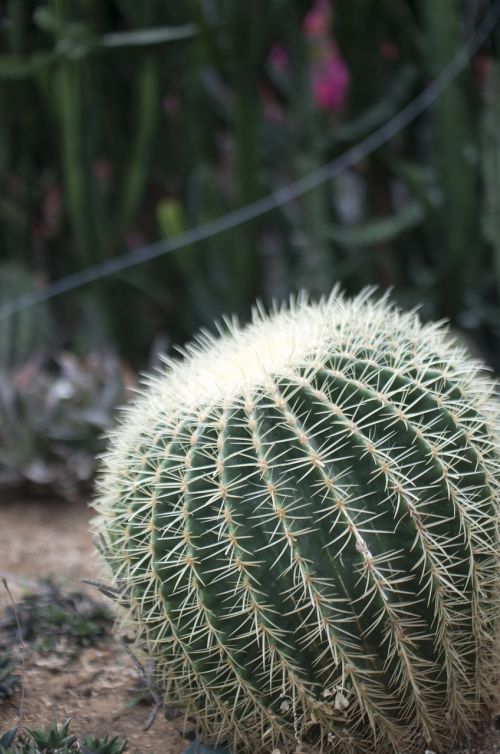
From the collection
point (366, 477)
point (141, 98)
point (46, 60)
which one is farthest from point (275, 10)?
point (366, 477)

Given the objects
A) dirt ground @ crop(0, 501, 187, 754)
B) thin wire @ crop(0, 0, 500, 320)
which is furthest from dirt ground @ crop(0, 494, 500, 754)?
thin wire @ crop(0, 0, 500, 320)

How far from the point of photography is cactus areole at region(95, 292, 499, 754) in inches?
65.8

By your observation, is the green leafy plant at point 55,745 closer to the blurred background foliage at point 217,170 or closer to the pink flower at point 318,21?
the blurred background foliage at point 217,170

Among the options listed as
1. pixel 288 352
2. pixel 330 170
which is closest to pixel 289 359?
pixel 288 352

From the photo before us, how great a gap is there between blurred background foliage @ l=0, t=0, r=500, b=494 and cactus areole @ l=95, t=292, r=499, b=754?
7.00ft

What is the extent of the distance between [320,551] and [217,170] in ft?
11.7

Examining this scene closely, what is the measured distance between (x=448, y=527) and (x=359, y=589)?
0.21m

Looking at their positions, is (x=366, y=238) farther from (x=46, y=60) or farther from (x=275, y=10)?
(x=46, y=60)

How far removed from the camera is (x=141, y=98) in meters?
4.61

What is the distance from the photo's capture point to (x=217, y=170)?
4910mm

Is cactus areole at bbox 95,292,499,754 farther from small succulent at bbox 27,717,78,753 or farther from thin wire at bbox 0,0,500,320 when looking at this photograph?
thin wire at bbox 0,0,500,320

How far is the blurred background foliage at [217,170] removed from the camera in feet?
13.4

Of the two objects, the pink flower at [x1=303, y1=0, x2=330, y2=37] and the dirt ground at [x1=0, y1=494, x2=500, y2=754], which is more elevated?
the pink flower at [x1=303, y1=0, x2=330, y2=37]

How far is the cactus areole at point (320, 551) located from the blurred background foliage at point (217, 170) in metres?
2.13
